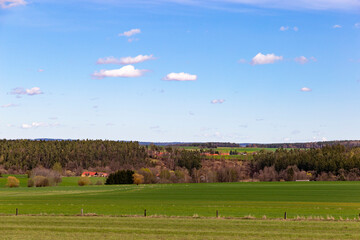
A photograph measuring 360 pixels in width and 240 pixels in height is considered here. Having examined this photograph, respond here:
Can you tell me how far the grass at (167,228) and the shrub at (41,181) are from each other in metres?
98.5

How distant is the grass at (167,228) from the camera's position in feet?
121

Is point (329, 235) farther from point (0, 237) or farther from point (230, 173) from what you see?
point (230, 173)

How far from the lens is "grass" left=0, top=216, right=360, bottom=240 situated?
1447 inches

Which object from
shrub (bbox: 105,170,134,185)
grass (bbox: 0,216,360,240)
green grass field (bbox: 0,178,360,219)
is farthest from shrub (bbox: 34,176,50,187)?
grass (bbox: 0,216,360,240)

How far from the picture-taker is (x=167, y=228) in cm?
4141

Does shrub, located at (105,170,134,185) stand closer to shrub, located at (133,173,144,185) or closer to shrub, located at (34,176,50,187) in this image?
shrub, located at (133,173,144,185)

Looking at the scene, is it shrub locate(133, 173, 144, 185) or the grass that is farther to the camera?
shrub locate(133, 173, 144, 185)

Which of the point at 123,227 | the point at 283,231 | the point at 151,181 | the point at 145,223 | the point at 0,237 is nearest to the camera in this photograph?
the point at 0,237

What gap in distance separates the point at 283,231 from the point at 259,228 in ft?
8.37

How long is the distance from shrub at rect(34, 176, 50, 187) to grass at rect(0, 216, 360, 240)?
3879 inches

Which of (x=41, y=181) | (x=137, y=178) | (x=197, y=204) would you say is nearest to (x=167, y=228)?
(x=197, y=204)

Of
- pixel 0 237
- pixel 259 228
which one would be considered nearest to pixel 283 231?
pixel 259 228

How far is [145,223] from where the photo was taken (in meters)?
45.0

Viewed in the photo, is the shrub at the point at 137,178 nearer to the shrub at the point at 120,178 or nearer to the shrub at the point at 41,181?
the shrub at the point at 120,178
